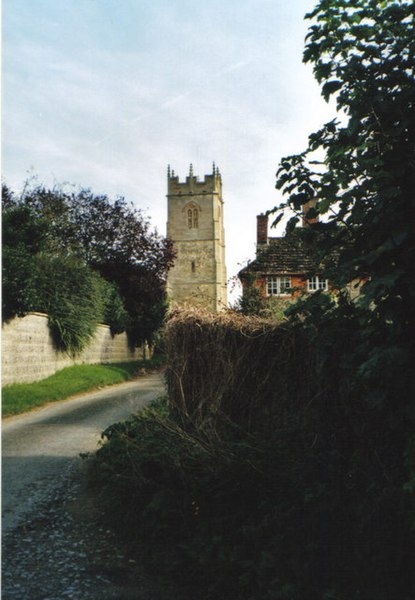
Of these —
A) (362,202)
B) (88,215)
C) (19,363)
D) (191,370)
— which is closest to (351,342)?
(362,202)

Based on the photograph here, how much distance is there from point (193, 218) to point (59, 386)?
5354 cm

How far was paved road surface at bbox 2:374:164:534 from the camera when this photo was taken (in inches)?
236

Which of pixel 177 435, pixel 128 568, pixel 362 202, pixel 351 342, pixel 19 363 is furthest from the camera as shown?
pixel 19 363

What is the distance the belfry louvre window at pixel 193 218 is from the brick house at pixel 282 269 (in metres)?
32.8

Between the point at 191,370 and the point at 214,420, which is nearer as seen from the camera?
the point at 214,420

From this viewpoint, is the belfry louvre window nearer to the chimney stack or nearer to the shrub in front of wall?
the chimney stack

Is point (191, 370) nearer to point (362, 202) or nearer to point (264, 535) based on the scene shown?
point (264, 535)

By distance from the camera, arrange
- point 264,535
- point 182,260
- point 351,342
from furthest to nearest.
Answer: point 182,260 < point 264,535 < point 351,342

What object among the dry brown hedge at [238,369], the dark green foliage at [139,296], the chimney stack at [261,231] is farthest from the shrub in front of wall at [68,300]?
the chimney stack at [261,231]

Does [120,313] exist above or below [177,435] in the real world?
above

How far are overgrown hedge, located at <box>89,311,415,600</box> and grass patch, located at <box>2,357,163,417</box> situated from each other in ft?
20.8

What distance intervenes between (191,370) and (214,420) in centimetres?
85

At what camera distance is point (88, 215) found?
29.3 metres

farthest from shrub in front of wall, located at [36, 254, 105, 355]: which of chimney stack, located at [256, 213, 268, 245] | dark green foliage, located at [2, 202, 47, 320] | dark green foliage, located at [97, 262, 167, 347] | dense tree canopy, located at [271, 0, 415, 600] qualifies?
chimney stack, located at [256, 213, 268, 245]
